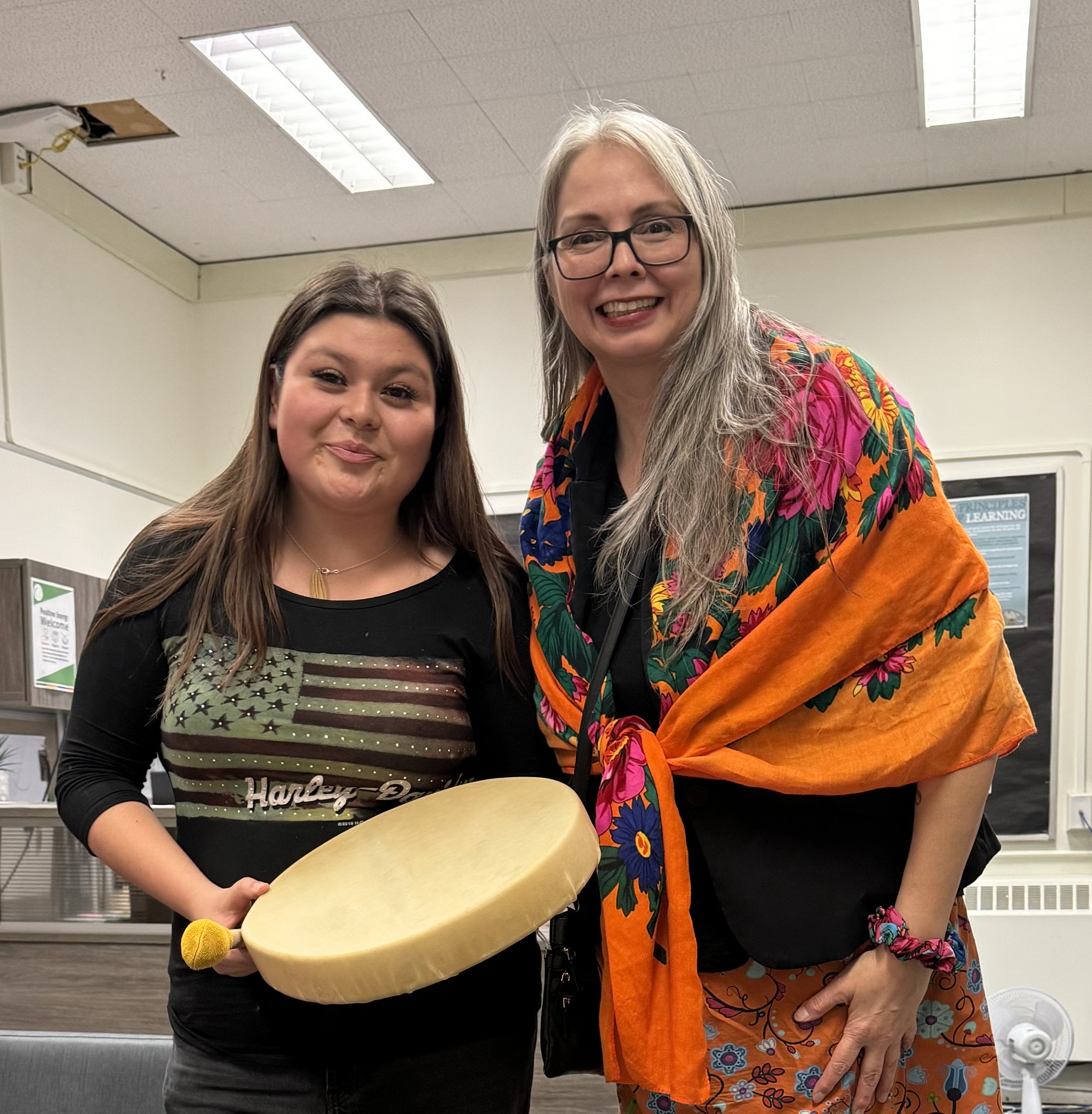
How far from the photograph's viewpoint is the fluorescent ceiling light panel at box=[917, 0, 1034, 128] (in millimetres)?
4047

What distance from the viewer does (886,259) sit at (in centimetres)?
528

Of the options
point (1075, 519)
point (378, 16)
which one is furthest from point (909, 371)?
point (378, 16)

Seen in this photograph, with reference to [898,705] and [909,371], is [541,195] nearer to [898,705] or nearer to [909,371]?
[898,705]

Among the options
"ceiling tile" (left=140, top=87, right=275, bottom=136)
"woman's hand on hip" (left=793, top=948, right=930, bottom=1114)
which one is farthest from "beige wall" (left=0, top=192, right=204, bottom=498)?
"woman's hand on hip" (left=793, top=948, right=930, bottom=1114)

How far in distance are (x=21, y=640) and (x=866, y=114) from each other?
11.6 ft

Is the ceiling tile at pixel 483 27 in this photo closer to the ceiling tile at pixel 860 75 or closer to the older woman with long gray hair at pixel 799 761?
the ceiling tile at pixel 860 75

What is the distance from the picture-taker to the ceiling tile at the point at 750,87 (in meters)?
4.29

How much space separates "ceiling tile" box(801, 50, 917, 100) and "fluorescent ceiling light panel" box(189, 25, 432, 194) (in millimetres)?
1592

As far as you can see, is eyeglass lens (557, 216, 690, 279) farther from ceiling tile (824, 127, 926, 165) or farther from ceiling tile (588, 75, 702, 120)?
ceiling tile (824, 127, 926, 165)

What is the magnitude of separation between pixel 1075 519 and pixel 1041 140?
1.49 m

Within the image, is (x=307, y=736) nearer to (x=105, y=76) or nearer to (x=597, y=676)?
(x=597, y=676)

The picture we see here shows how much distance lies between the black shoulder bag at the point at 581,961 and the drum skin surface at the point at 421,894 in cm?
7

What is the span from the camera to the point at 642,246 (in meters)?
1.32

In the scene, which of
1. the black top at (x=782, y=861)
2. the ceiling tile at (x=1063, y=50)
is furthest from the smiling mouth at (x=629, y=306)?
the ceiling tile at (x=1063, y=50)
